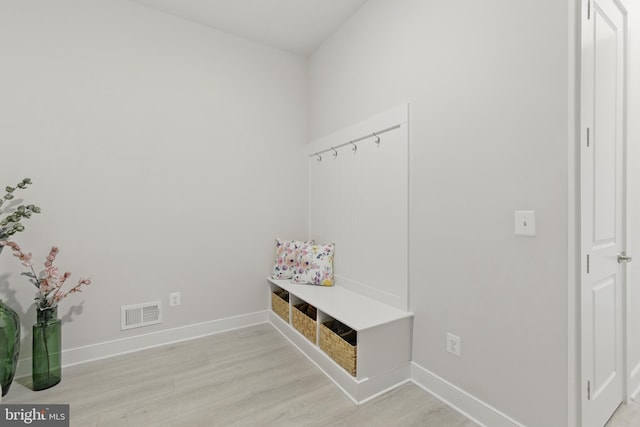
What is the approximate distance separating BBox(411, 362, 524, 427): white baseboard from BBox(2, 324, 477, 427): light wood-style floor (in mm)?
46

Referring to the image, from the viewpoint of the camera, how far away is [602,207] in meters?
1.44

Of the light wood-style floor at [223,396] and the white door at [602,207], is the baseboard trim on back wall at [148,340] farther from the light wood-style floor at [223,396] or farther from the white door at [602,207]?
the white door at [602,207]

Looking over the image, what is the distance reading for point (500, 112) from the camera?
1493 millimetres

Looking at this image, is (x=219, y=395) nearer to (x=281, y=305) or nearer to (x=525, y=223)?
(x=281, y=305)

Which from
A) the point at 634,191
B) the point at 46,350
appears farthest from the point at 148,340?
the point at 634,191

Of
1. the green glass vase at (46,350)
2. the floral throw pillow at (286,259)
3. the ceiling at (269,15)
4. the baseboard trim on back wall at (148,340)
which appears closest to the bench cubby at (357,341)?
the floral throw pillow at (286,259)

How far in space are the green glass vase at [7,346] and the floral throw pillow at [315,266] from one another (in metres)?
1.85

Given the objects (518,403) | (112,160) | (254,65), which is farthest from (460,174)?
(112,160)

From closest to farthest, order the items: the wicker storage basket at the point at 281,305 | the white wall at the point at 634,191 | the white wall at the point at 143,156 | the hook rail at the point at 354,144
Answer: the white wall at the point at 634,191 < the white wall at the point at 143,156 < the hook rail at the point at 354,144 < the wicker storage basket at the point at 281,305

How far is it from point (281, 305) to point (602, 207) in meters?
2.29

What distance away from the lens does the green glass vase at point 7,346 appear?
1.73m

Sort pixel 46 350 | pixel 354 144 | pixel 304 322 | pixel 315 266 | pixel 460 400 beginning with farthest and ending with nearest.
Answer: pixel 315 266, pixel 354 144, pixel 304 322, pixel 46 350, pixel 460 400

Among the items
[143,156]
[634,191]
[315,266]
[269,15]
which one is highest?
[269,15]

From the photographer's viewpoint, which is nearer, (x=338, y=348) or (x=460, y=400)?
(x=460, y=400)
